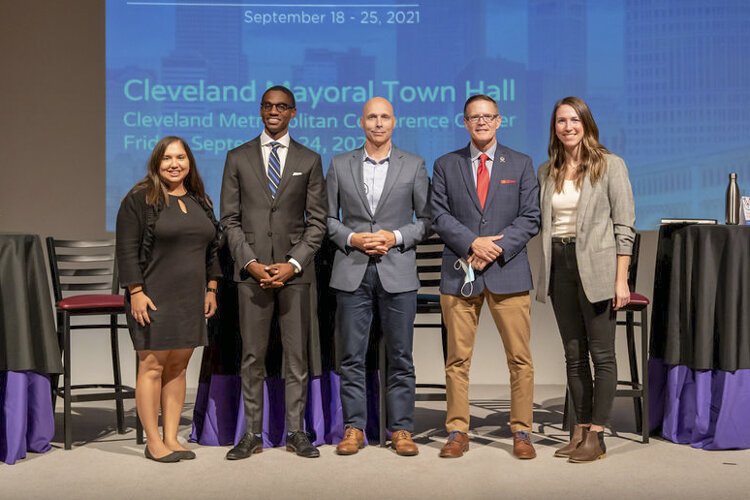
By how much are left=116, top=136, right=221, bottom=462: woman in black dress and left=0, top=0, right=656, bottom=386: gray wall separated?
7.84 feet

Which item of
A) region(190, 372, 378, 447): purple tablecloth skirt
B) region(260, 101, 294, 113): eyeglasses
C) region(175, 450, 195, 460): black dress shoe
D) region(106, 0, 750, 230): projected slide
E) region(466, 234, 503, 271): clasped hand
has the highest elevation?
region(106, 0, 750, 230): projected slide

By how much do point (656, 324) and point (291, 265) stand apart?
1.90 m

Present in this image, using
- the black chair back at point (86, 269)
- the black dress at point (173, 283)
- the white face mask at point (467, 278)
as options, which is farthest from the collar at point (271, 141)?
the black chair back at point (86, 269)

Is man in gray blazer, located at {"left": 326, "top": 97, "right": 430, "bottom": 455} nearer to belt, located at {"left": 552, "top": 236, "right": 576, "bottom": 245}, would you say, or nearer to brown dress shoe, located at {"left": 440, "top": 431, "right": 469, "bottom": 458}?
brown dress shoe, located at {"left": 440, "top": 431, "right": 469, "bottom": 458}

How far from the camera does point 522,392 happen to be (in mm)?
4008

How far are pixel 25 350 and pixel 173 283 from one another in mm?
775

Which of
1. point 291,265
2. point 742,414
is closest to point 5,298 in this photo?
point 291,265

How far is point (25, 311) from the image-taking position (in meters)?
4.08

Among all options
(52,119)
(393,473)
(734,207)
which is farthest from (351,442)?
(52,119)

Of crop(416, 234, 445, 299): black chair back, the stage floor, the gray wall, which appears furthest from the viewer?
the gray wall

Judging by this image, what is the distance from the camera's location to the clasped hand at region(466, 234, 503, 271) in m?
3.90

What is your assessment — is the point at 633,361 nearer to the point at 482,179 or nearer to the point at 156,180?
the point at 482,179

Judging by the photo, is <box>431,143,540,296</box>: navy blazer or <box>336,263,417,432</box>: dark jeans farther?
<box>336,263,417,432</box>: dark jeans

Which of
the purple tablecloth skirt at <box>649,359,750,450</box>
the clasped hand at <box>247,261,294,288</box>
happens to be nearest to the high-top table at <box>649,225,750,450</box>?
the purple tablecloth skirt at <box>649,359,750,450</box>
